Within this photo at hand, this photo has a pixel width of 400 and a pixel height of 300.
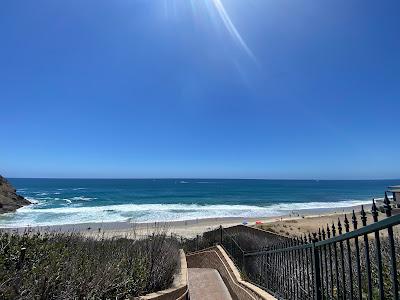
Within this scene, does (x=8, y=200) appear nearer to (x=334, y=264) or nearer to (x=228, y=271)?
(x=228, y=271)

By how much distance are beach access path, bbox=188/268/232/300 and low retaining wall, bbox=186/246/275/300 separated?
188mm

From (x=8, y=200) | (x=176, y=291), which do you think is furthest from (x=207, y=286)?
(x=8, y=200)

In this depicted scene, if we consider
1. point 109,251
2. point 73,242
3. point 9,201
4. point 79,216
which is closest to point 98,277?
point 109,251

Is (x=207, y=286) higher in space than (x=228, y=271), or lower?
lower

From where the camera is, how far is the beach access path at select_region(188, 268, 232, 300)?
830 centimetres

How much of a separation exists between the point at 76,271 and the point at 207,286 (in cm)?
592

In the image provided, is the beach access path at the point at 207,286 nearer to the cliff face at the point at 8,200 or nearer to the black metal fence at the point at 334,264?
the black metal fence at the point at 334,264

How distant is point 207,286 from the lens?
30.1 ft

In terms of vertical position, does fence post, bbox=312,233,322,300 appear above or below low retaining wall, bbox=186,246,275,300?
above

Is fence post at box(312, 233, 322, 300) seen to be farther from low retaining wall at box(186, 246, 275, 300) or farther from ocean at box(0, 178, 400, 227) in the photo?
ocean at box(0, 178, 400, 227)

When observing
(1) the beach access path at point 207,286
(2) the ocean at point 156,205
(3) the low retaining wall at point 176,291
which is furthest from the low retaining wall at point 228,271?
(2) the ocean at point 156,205

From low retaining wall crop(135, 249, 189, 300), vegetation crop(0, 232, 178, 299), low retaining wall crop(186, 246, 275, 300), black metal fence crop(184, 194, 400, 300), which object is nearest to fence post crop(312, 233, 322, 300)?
black metal fence crop(184, 194, 400, 300)

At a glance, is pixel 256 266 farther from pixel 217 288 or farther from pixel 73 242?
pixel 73 242

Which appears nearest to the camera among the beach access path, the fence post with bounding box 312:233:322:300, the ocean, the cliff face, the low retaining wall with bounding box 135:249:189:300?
the fence post with bounding box 312:233:322:300
